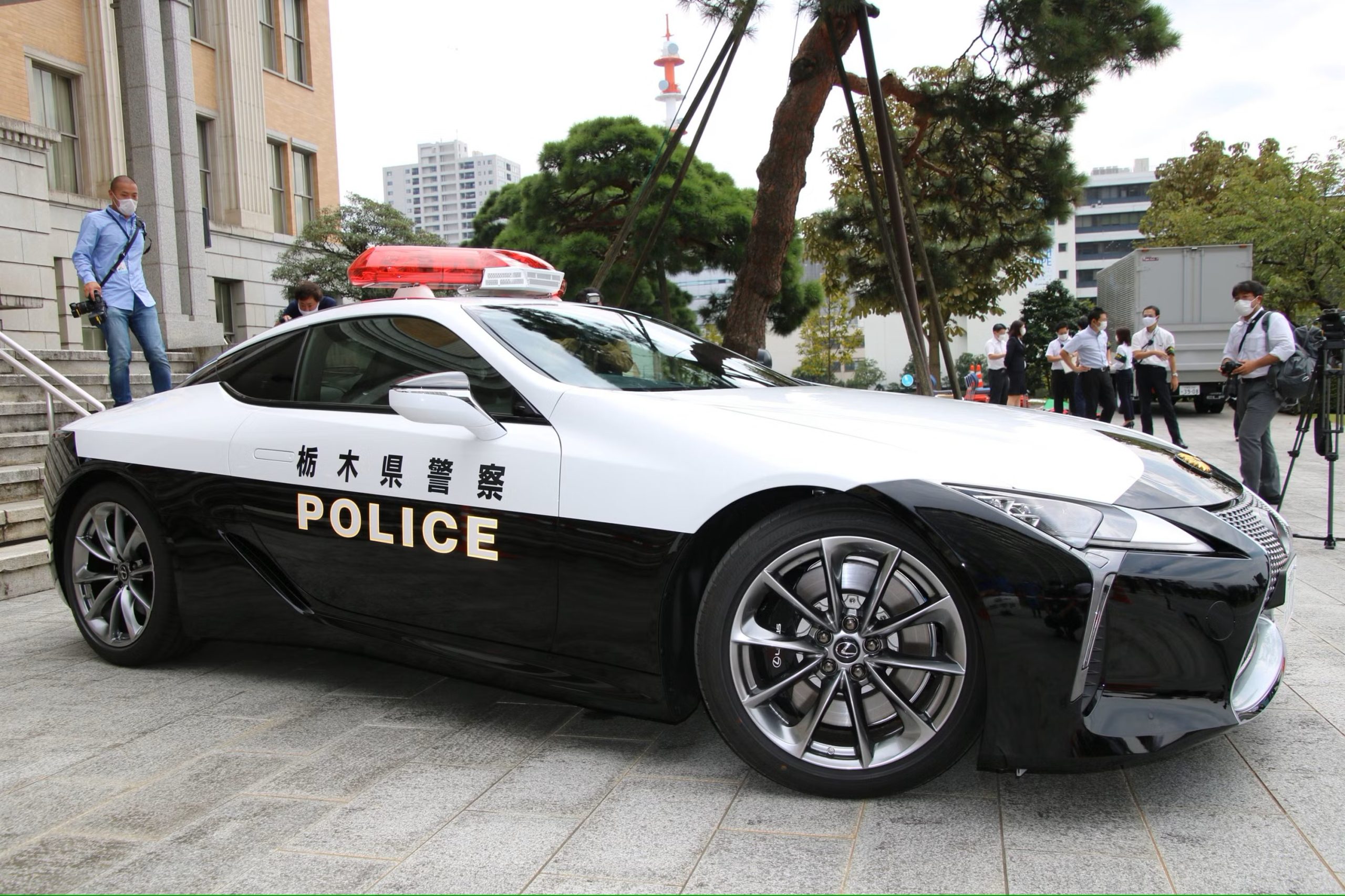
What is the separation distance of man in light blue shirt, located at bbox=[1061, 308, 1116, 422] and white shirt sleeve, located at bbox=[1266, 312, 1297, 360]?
566 cm

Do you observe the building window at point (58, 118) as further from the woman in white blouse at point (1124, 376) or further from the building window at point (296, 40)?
the woman in white blouse at point (1124, 376)

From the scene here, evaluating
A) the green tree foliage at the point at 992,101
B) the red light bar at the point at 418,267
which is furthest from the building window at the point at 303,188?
the red light bar at the point at 418,267

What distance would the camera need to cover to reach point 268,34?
79.6ft

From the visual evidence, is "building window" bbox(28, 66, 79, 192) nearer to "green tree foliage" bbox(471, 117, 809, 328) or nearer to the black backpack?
"green tree foliage" bbox(471, 117, 809, 328)

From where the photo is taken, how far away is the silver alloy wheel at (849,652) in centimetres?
245

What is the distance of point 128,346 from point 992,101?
7902 mm

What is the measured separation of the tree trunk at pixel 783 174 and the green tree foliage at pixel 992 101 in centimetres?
1

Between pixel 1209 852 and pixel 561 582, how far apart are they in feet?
5.45

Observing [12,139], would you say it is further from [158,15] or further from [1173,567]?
[1173,567]

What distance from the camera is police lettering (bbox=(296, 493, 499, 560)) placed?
2.94 meters

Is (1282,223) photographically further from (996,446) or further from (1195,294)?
(996,446)

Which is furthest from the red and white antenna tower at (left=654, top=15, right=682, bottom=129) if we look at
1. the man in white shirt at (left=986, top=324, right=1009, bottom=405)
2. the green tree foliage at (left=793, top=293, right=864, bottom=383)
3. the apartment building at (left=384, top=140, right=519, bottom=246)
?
the apartment building at (left=384, top=140, right=519, bottom=246)

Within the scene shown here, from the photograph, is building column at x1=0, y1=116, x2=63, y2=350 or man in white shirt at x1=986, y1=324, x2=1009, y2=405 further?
man in white shirt at x1=986, y1=324, x2=1009, y2=405

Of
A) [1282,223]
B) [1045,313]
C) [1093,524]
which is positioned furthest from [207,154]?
A: [1045,313]
